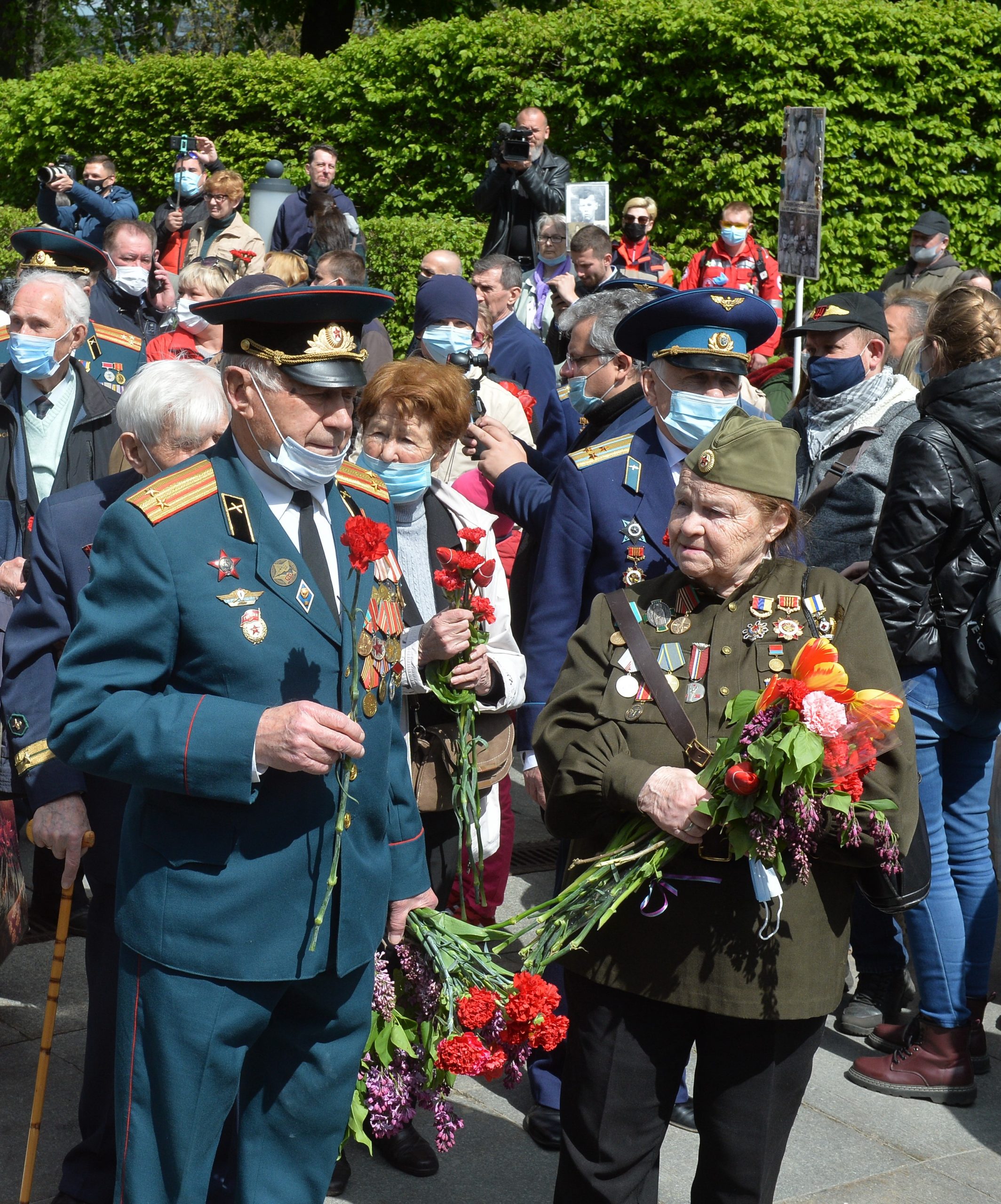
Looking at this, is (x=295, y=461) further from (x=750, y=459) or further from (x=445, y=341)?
(x=445, y=341)

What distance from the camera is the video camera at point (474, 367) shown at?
5449 millimetres

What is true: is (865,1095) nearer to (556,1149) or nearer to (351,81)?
(556,1149)

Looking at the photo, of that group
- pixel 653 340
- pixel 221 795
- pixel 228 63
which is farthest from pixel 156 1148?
pixel 228 63

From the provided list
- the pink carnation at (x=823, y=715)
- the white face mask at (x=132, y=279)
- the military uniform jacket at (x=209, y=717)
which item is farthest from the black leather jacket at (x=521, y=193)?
the pink carnation at (x=823, y=715)

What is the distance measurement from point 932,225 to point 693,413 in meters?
7.79

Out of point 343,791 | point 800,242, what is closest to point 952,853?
point 343,791

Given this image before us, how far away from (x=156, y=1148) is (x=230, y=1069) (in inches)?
8.3

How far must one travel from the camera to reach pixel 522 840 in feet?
21.6

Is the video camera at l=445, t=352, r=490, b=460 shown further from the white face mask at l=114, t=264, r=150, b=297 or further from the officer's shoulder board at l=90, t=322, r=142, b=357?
the white face mask at l=114, t=264, r=150, b=297

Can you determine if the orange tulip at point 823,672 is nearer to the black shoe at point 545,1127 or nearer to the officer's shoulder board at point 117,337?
the black shoe at point 545,1127

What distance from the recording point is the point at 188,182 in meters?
12.4

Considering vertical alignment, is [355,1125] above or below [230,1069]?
below

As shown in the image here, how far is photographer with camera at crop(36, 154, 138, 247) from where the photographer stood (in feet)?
38.3

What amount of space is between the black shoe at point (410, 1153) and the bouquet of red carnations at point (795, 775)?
4.69 feet
